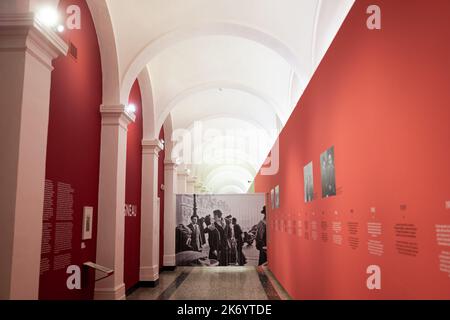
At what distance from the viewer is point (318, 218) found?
6.10 metres

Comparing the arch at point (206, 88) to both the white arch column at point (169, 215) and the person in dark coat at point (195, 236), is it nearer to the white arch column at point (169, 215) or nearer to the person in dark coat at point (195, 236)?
the white arch column at point (169, 215)

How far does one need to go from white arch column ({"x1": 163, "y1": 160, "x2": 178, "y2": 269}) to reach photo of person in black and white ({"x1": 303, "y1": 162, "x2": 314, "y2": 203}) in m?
9.45

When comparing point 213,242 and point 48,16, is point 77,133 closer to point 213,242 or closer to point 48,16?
point 48,16

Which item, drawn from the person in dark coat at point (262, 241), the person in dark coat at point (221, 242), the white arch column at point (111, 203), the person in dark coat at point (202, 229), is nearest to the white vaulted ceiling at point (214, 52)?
the white arch column at point (111, 203)

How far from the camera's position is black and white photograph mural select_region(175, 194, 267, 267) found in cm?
1566

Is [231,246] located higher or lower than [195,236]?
lower

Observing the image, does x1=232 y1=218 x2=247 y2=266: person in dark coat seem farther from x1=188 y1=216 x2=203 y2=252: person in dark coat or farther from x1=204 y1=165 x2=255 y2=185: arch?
x1=204 y1=165 x2=255 y2=185: arch

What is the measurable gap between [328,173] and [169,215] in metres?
11.0

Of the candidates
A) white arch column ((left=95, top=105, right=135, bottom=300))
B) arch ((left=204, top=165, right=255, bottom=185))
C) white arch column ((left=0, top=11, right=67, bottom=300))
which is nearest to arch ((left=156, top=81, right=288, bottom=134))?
white arch column ((left=95, top=105, right=135, bottom=300))

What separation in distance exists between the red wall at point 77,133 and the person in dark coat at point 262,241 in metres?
8.62

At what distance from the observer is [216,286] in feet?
38.0

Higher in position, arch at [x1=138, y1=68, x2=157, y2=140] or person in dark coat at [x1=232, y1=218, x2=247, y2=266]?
arch at [x1=138, y1=68, x2=157, y2=140]

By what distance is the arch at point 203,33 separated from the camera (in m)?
8.91

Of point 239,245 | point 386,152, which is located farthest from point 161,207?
point 386,152
